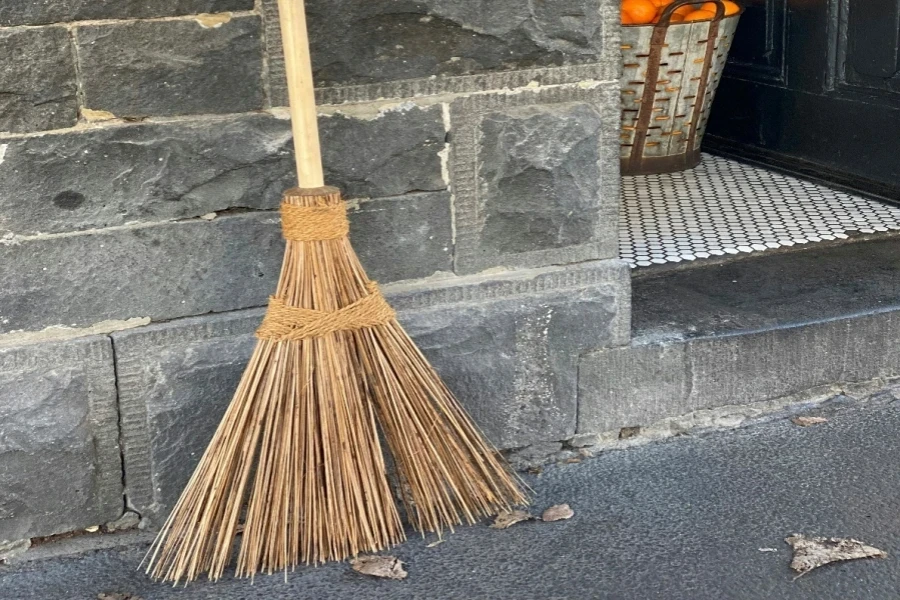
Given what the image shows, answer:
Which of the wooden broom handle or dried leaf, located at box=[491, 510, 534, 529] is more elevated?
the wooden broom handle

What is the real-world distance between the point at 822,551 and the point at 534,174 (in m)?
1.03

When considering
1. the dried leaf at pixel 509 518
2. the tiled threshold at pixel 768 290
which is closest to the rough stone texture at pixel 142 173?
the dried leaf at pixel 509 518

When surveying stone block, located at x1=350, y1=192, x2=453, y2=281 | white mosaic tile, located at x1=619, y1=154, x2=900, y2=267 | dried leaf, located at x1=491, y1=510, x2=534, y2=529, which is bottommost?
→ dried leaf, located at x1=491, y1=510, x2=534, y2=529

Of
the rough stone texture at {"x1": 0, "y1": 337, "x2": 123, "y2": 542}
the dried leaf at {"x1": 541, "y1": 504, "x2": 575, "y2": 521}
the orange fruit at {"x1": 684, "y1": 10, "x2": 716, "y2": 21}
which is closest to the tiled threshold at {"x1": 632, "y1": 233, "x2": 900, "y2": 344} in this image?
the dried leaf at {"x1": 541, "y1": 504, "x2": 575, "y2": 521}

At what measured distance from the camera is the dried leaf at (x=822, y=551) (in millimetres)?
2262

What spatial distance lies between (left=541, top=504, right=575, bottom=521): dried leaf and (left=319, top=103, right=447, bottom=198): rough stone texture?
30.8 inches

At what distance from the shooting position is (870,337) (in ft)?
9.88

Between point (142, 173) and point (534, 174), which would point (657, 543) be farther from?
point (142, 173)

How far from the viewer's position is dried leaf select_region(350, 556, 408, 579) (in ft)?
7.43

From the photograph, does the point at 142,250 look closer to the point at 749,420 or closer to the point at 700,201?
the point at 749,420

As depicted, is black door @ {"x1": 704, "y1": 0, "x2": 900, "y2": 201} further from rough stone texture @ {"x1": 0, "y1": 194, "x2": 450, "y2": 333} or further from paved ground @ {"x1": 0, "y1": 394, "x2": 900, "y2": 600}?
rough stone texture @ {"x1": 0, "y1": 194, "x2": 450, "y2": 333}

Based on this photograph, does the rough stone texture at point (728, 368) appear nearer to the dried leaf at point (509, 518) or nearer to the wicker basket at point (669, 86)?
the dried leaf at point (509, 518)

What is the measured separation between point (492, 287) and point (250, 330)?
0.57 metres

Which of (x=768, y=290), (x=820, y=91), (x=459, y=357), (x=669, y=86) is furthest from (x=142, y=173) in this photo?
(x=820, y=91)
